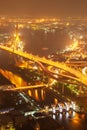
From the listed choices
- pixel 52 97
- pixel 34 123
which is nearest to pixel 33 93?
pixel 52 97

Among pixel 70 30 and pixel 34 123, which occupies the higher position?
pixel 70 30

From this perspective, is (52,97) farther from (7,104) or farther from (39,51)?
(39,51)

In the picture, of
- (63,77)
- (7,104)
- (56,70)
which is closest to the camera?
(7,104)

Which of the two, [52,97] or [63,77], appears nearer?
[52,97]

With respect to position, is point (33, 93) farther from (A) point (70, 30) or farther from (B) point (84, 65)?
(A) point (70, 30)

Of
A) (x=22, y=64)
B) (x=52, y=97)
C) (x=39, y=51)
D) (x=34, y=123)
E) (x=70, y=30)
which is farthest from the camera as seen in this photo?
(x=70, y=30)

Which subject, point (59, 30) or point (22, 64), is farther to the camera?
point (59, 30)

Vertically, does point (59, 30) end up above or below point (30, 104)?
above

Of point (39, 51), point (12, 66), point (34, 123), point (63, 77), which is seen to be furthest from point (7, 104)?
point (39, 51)

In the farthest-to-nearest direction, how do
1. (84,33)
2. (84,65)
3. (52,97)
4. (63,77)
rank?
(84,33)
(84,65)
(63,77)
(52,97)
